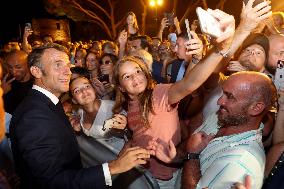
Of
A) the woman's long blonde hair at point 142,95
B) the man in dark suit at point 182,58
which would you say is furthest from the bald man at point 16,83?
the man in dark suit at point 182,58

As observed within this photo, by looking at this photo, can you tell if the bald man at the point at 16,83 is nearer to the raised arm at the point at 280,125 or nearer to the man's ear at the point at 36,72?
the man's ear at the point at 36,72

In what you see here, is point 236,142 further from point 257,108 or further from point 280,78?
point 280,78

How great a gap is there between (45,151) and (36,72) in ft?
2.76

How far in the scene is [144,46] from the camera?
6.16 meters

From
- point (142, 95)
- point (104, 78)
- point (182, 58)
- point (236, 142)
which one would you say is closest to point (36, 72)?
point (142, 95)

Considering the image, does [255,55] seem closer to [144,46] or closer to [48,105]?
[48,105]

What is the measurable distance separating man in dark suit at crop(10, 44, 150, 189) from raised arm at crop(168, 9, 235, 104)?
651 millimetres

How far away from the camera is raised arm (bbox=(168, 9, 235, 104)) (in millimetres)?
2096

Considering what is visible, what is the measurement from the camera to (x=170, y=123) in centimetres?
310

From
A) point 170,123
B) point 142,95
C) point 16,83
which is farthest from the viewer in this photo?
point 16,83

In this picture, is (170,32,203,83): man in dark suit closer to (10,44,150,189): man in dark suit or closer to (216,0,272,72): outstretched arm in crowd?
(216,0,272,72): outstretched arm in crowd

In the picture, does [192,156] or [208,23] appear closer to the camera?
[208,23]

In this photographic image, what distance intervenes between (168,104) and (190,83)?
1.55 ft

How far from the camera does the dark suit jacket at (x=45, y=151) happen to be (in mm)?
2396
